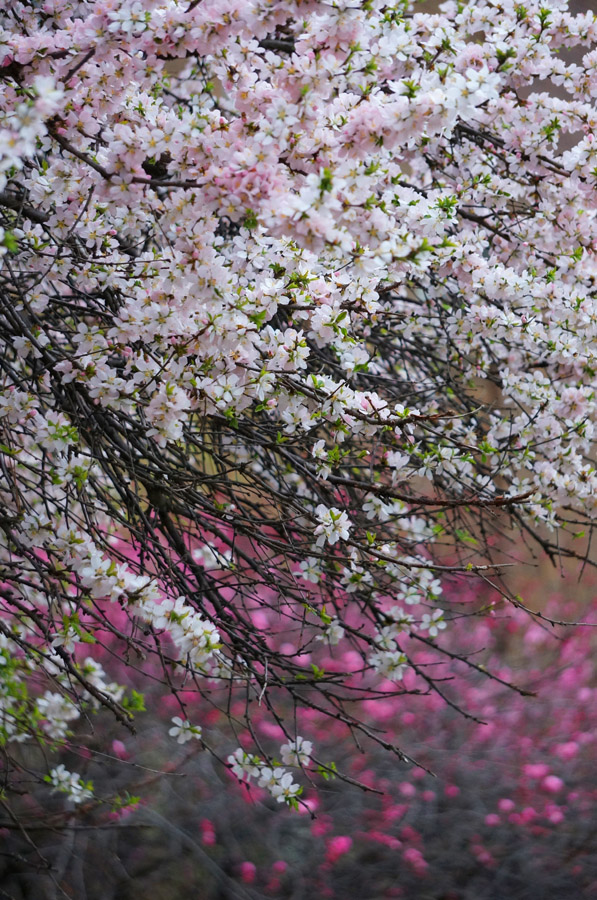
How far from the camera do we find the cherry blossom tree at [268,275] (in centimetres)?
161

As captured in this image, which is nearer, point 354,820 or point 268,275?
point 268,275

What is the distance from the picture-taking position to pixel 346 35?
159cm

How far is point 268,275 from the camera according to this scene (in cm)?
210

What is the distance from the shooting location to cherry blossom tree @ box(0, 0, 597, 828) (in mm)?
1608

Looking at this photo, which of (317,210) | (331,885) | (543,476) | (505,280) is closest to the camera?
(317,210)

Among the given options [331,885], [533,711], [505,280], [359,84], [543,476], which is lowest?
[331,885]

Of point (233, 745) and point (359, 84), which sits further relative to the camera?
point (233, 745)

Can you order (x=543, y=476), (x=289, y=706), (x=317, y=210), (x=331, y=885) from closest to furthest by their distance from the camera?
(x=317, y=210), (x=543, y=476), (x=331, y=885), (x=289, y=706)

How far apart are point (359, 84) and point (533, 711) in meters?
5.01

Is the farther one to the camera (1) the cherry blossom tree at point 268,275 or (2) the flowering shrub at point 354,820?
(2) the flowering shrub at point 354,820

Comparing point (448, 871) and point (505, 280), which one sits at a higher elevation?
point (505, 280)

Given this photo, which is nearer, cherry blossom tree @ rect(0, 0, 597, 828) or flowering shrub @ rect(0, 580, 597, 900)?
cherry blossom tree @ rect(0, 0, 597, 828)

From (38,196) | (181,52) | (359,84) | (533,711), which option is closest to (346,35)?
(359,84)

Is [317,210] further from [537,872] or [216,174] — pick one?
[537,872]
